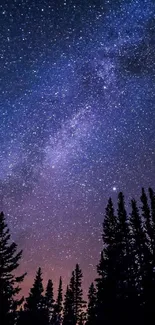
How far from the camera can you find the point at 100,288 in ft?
65.2

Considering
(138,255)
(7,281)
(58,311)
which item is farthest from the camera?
(58,311)

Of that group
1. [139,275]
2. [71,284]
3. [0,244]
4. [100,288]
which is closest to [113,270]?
[100,288]

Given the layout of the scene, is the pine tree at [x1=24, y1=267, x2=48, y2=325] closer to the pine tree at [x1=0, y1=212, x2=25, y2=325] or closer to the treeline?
the treeline

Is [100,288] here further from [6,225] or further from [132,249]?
[132,249]

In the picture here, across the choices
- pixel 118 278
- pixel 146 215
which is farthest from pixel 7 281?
pixel 146 215

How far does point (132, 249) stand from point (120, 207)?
19.1 feet

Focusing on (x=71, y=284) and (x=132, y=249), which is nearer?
(x=132, y=249)

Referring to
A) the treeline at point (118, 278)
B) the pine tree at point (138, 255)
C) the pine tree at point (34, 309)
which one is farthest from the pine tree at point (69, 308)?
the pine tree at point (138, 255)

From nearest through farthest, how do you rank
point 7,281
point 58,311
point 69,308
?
point 7,281
point 69,308
point 58,311

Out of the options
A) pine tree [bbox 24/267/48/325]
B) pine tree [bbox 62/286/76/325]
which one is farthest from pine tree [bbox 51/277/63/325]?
pine tree [bbox 24/267/48/325]

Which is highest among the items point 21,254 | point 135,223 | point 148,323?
point 135,223

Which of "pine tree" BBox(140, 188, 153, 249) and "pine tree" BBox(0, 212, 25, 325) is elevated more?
"pine tree" BBox(140, 188, 153, 249)

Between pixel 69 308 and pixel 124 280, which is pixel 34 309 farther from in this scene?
pixel 69 308

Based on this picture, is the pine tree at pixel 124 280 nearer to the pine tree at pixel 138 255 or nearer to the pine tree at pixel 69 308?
the pine tree at pixel 138 255
